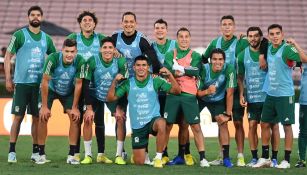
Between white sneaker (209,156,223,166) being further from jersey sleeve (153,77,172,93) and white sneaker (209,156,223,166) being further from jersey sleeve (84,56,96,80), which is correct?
jersey sleeve (84,56,96,80)

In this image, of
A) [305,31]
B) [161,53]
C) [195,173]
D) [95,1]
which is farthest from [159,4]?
[195,173]

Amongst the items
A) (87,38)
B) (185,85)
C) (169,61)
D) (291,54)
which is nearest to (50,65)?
(87,38)

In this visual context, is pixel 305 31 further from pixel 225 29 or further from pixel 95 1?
pixel 225 29

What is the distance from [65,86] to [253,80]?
263 cm

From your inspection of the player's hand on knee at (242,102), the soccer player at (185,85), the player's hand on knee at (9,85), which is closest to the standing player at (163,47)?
the soccer player at (185,85)

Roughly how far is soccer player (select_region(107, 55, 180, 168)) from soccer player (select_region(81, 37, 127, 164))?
0.30 m

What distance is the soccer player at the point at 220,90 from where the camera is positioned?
1170cm

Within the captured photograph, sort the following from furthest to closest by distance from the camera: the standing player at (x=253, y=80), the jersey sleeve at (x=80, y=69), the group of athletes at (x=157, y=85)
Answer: the standing player at (x=253, y=80)
the jersey sleeve at (x=80, y=69)
the group of athletes at (x=157, y=85)

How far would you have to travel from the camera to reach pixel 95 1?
89.9 ft

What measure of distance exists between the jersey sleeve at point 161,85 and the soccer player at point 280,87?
1.37 meters

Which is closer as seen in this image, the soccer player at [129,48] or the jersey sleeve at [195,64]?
the jersey sleeve at [195,64]

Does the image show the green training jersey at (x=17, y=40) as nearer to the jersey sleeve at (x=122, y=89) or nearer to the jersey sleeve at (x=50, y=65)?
the jersey sleeve at (x=50, y=65)

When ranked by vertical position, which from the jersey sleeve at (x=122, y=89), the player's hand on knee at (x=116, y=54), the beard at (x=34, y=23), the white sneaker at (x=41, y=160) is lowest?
the white sneaker at (x=41, y=160)

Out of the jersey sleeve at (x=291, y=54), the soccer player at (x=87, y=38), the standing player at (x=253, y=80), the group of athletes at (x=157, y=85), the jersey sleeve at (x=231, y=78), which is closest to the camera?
the jersey sleeve at (x=291, y=54)
